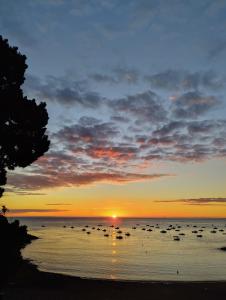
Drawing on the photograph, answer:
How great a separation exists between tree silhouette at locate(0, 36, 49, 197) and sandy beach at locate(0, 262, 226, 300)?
947 cm

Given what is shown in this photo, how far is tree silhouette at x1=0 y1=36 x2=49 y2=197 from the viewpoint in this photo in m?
29.2

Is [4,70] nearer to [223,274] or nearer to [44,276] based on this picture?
[44,276]

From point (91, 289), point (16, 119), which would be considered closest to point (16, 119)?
point (16, 119)

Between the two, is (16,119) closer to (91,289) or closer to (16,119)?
(16,119)

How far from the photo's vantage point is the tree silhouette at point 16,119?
29172 mm

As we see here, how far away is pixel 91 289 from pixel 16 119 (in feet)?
54.9

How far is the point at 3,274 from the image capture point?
3819 cm

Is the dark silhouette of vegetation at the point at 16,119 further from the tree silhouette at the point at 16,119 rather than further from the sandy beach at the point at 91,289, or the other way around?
the sandy beach at the point at 91,289

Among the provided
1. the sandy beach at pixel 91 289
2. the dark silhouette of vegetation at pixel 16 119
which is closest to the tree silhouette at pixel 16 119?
the dark silhouette of vegetation at pixel 16 119

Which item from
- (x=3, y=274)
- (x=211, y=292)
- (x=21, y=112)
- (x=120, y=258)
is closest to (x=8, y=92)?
(x=21, y=112)

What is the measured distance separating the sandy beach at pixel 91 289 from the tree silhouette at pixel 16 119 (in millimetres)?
9471

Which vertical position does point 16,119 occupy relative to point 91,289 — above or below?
above

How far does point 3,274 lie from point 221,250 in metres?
64.8

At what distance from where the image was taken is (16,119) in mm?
29578
